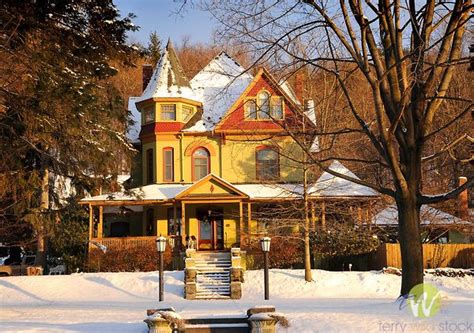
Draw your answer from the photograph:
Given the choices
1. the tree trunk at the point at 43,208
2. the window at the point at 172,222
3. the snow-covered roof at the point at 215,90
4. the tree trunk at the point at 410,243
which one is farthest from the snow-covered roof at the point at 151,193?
the tree trunk at the point at 410,243

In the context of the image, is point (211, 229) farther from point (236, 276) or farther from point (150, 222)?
point (236, 276)

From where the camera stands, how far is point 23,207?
24.8 metres

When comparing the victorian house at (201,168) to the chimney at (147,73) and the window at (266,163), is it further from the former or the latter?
the chimney at (147,73)

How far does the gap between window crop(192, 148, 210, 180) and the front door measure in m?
1.95

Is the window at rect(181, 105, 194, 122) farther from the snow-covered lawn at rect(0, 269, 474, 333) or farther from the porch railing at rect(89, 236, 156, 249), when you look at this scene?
the snow-covered lawn at rect(0, 269, 474, 333)

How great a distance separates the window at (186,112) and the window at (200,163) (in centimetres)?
189

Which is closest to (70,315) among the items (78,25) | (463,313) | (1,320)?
(1,320)

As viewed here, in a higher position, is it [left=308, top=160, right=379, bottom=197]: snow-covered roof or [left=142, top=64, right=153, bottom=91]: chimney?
[left=142, top=64, right=153, bottom=91]: chimney

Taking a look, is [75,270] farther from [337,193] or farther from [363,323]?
[363,323]

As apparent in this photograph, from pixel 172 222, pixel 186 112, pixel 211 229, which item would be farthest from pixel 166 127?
pixel 211 229

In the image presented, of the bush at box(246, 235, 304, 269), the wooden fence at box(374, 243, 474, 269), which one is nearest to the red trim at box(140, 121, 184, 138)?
the bush at box(246, 235, 304, 269)

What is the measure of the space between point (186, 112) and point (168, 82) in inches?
74.0

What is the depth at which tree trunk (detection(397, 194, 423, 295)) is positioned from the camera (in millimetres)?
12266

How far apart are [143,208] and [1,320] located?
59.1ft
